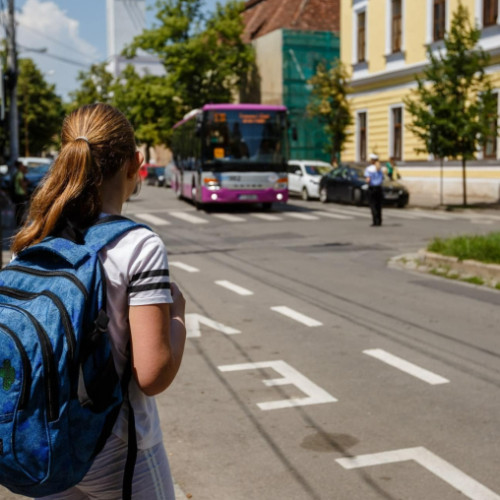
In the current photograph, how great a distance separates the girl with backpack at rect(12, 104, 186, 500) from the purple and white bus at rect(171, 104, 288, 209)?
2195 centimetres

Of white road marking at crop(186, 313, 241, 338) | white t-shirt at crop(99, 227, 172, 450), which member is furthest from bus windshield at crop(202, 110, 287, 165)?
white t-shirt at crop(99, 227, 172, 450)

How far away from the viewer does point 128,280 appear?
1994 millimetres

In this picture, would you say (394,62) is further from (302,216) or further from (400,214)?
(302,216)

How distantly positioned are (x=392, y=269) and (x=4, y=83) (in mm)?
26890

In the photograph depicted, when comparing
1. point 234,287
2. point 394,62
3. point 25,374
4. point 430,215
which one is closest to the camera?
point 25,374

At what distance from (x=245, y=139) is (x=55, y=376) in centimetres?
2280

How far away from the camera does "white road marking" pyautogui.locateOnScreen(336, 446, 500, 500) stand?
3.86 meters

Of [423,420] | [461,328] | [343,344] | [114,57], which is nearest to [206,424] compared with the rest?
[423,420]

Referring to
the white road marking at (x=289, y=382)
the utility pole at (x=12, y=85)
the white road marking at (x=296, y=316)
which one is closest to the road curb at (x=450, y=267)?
the white road marking at (x=296, y=316)

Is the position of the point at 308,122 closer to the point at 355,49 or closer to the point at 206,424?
the point at 355,49

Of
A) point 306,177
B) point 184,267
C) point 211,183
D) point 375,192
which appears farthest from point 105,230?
point 306,177

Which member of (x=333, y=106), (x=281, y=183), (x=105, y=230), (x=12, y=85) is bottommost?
(x=281, y=183)

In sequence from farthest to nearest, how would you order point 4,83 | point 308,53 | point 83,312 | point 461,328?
1. point 308,53
2. point 4,83
3. point 461,328
4. point 83,312

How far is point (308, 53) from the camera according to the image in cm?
4694
